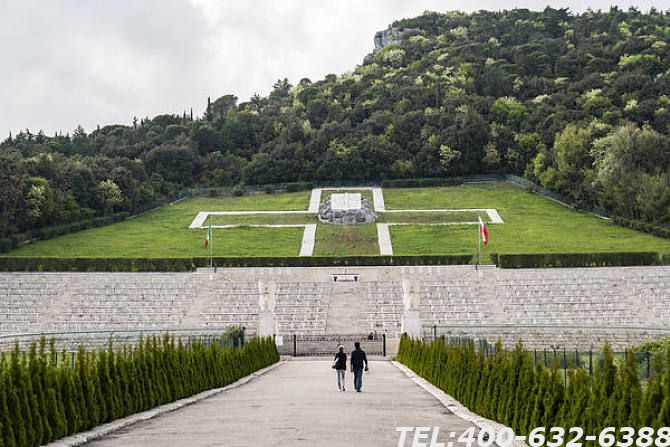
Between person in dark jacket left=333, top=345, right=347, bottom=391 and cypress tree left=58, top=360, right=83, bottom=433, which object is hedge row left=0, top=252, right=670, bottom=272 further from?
cypress tree left=58, top=360, right=83, bottom=433

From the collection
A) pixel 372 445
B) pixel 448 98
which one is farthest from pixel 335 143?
pixel 372 445

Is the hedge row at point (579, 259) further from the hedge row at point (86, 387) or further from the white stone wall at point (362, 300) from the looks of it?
the hedge row at point (86, 387)

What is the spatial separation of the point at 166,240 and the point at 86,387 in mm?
46620

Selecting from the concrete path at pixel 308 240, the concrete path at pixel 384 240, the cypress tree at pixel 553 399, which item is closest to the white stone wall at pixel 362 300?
the concrete path at pixel 384 240

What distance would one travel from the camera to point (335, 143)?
84125 mm

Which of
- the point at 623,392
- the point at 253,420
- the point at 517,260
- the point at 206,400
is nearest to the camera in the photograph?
the point at 623,392

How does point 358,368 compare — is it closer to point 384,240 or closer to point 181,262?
point 181,262

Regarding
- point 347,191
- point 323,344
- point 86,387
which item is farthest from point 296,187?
point 86,387

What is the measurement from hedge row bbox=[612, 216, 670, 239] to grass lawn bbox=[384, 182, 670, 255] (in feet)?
1.72

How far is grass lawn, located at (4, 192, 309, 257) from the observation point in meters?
53.5

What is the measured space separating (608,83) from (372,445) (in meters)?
87.2

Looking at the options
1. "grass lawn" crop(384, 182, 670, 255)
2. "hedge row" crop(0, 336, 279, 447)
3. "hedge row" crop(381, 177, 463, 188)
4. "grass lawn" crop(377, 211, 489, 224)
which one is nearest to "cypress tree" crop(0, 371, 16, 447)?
"hedge row" crop(0, 336, 279, 447)

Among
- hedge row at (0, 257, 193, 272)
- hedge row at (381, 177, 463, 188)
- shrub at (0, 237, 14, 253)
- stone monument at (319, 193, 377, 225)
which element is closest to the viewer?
hedge row at (0, 257, 193, 272)

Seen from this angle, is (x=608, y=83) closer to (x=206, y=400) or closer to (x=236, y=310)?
(x=236, y=310)
